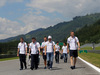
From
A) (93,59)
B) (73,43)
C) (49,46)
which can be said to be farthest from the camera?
(93,59)

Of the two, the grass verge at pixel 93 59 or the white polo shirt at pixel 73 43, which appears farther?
the grass verge at pixel 93 59

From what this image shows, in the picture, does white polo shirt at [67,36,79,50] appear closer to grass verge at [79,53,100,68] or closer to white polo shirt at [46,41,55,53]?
white polo shirt at [46,41,55,53]

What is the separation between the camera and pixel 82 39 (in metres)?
195

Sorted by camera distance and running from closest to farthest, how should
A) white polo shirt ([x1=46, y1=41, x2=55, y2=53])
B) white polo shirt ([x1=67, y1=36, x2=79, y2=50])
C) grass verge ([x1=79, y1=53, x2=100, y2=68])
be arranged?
1. white polo shirt ([x1=67, y1=36, x2=79, y2=50])
2. white polo shirt ([x1=46, y1=41, x2=55, y2=53])
3. grass verge ([x1=79, y1=53, x2=100, y2=68])

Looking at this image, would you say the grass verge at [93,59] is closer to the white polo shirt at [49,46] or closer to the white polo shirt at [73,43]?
the white polo shirt at [73,43]

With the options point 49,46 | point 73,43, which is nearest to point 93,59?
point 73,43

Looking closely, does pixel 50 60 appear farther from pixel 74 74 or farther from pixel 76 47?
pixel 74 74

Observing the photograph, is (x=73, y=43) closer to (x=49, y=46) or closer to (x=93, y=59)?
(x=49, y=46)

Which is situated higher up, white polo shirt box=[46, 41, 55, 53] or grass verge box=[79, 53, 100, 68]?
white polo shirt box=[46, 41, 55, 53]

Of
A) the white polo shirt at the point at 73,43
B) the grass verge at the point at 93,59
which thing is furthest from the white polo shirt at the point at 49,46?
the grass verge at the point at 93,59

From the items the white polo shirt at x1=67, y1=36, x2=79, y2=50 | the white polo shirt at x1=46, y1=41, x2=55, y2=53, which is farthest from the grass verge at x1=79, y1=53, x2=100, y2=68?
the white polo shirt at x1=46, y1=41, x2=55, y2=53

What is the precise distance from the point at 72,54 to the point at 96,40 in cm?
16639

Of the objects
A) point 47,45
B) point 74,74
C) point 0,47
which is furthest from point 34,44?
point 0,47

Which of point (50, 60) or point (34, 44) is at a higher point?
point (34, 44)
